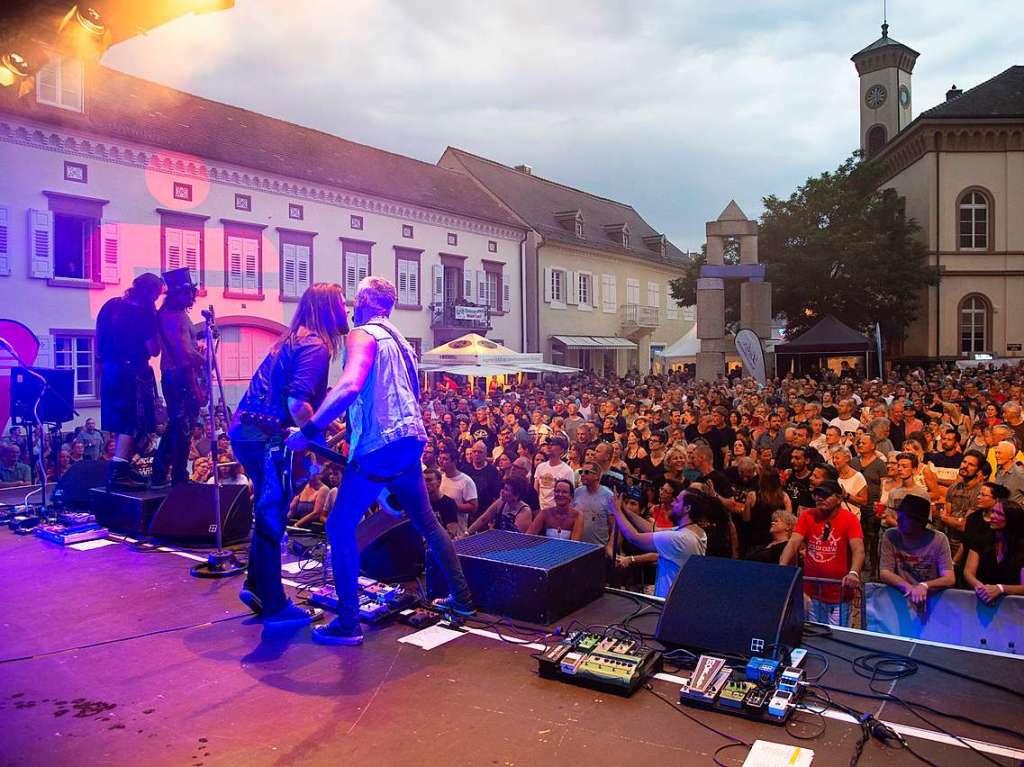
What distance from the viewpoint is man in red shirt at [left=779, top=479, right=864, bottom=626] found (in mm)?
5453

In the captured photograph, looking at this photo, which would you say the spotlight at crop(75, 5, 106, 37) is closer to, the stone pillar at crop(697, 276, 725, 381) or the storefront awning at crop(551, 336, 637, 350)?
the stone pillar at crop(697, 276, 725, 381)

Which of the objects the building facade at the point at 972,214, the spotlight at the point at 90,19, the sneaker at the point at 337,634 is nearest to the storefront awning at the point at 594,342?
the building facade at the point at 972,214

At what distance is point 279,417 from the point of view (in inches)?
175

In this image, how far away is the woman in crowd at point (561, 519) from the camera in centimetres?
653

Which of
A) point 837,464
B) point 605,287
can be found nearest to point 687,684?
point 837,464

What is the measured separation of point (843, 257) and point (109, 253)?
87.3ft

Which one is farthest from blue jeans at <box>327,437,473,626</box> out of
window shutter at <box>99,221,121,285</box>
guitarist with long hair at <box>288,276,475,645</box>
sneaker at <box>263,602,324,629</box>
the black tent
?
the black tent

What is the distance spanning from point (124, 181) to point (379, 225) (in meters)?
8.53

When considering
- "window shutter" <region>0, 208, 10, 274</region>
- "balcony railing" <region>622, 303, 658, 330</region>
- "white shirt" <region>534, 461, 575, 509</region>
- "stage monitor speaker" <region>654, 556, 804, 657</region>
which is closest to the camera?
"stage monitor speaker" <region>654, 556, 804, 657</region>

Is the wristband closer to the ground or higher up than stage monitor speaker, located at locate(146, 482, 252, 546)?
higher up

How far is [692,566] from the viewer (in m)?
4.28

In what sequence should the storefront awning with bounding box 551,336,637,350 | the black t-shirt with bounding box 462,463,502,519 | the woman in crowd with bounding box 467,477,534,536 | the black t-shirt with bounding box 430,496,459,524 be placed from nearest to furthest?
the woman in crowd with bounding box 467,477,534,536, the black t-shirt with bounding box 430,496,459,524, the black t-shirt with bounding box 462,463,502,519, the storefront awning with bounding box 551,336,637,350

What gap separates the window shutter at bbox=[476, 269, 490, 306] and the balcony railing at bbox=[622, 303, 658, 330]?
1072 cm

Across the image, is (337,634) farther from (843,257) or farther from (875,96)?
(875,96)
